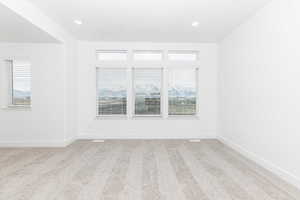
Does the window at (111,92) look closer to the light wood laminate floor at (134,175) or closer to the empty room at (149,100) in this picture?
the empty room at (149,100)

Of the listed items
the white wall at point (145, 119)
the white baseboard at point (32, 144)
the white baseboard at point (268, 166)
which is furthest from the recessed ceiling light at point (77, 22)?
the white baseboard at point (268, 166)

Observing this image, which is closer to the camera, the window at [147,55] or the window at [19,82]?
the window at [19,82]

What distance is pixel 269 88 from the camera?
120 inches

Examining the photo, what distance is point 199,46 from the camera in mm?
5332

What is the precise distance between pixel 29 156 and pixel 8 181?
119 centimetres

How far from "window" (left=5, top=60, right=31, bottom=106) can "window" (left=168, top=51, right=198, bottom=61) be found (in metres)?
3.65

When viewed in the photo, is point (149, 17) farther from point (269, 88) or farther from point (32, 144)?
point (32, 144)

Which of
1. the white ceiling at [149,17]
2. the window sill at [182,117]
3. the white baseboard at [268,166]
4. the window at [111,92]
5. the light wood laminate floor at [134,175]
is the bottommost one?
the light wood laminate floor at [134,175]

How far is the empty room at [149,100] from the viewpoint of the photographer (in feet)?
8.48

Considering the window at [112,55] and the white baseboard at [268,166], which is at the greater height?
the window at [112,55]

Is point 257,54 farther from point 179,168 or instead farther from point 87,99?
point 87,99

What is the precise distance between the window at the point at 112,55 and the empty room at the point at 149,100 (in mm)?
39

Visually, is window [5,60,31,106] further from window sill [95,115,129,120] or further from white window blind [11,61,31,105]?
window sill [95,115,129,120]

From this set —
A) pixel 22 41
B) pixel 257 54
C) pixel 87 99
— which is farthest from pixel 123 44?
pixel 257 54
